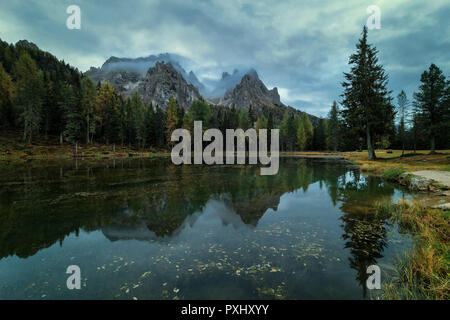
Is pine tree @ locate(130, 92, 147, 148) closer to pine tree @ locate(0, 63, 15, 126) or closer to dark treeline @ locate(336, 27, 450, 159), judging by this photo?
pine tree @ locate(0, 63, 15, 126)

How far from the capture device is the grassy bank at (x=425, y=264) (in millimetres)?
4484

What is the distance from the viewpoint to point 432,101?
124 ft

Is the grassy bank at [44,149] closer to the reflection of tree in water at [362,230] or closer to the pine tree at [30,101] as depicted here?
the pine tree at [30,101]

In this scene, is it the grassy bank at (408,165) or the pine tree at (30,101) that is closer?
the grassy bank at (408,165)

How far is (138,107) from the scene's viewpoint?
76438 mm

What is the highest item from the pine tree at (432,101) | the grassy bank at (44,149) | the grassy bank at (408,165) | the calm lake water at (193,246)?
the pine tree at (432,101)

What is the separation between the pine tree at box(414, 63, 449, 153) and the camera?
3703cm

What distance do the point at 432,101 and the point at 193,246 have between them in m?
53.0

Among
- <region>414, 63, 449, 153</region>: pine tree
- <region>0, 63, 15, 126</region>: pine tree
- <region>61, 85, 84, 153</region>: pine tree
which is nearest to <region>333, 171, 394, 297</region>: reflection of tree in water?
<region>414, 63, 449, 153</region>: pine tree

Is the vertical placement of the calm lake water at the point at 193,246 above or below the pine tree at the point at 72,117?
below

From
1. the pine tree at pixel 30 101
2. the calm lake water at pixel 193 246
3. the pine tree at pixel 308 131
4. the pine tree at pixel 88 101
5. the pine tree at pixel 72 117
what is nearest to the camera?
the calm lake water at pixel 193 246

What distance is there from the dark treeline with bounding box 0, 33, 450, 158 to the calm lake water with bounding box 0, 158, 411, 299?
30.9m

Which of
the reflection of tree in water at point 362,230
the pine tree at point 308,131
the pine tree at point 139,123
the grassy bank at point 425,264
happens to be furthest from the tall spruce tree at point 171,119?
the grassy bank at point 425,264
